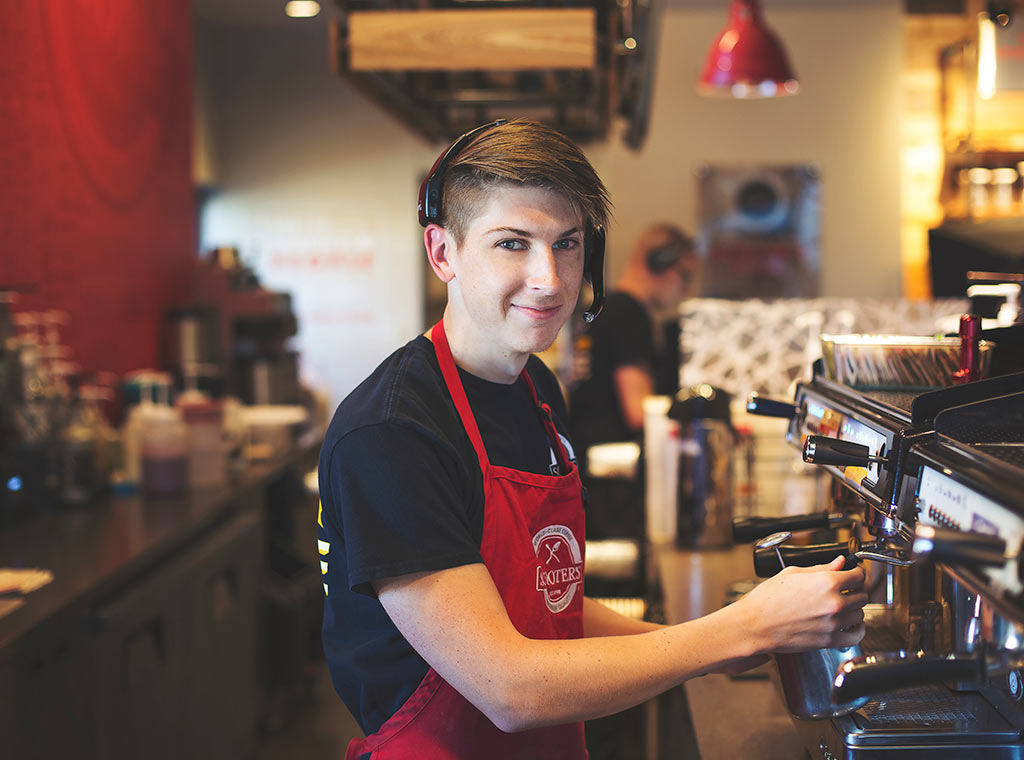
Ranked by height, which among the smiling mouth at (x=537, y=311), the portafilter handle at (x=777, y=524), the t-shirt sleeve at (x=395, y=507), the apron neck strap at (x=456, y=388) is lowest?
the portafilter handle at (x=777, y=524)

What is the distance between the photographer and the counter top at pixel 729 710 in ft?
4.63

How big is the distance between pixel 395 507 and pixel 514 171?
40 centimetres

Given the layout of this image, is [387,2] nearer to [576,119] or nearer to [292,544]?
[576,119]

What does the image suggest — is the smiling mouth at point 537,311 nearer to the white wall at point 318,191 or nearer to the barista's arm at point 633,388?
the barista's arm at point 633,388

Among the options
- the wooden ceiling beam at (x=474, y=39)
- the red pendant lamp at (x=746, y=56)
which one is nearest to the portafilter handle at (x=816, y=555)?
the wooden ceiling beam at (x=474, y=39)

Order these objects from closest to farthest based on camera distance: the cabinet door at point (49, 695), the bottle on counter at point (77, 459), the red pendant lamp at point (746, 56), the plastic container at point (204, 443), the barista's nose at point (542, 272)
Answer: the barista's nose at point (542, 272) < the cabinet door at point (49, 695) < the bottle on counter at point (77, 459) < the plastic container at point (204, 443) < the red pendant lamp at point (746, 56)

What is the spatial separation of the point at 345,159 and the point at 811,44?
3110 millimetres

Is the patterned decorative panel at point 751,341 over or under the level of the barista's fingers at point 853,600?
over

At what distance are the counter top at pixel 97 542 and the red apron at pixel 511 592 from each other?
0.98 m

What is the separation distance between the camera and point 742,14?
14.2 ft

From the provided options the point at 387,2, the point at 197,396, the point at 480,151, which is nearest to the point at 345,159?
the point at 197,396

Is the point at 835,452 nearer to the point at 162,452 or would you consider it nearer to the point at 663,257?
the point at 162,452

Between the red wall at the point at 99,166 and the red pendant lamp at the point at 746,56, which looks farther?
the red pendant lamp at the point at 746,56

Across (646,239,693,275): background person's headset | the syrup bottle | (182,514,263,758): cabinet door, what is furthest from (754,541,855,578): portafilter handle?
(646,239,693,275): background person's headset
